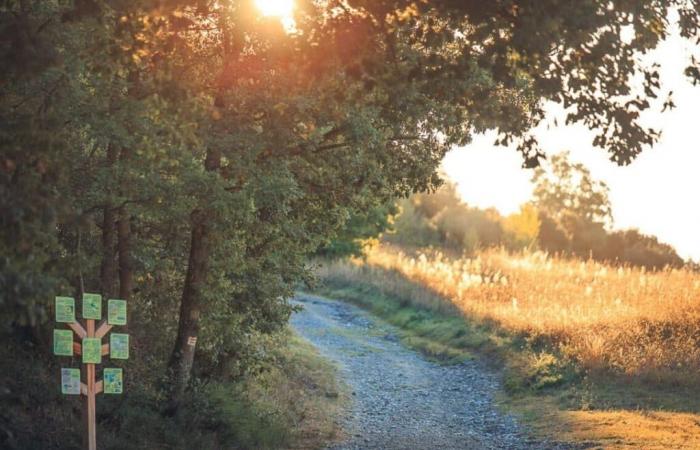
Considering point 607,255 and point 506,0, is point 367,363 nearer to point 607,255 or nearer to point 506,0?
point 506,0

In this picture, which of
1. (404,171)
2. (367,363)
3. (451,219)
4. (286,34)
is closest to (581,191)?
(451,219)

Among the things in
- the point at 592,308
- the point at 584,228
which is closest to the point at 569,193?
the point at 584,228

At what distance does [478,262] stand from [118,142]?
2626cm

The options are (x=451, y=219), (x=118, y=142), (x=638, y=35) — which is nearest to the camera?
(x=638, y=35)

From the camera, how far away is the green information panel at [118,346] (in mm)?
10367

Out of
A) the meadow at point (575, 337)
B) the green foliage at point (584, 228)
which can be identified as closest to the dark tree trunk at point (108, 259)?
the meadow at point (575, 337)

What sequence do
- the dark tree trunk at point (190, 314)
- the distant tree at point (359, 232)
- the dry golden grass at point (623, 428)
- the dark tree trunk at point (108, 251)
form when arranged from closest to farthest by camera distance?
1. the dark tree trunk at point (108, 251)
2. the dark tree trunk at point (190, 314)
3. the dry golden grass at point (623, 428)
4. the distant tree at point (359, 232)

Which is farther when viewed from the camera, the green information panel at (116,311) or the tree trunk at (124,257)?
the tree trunk at (124,257)

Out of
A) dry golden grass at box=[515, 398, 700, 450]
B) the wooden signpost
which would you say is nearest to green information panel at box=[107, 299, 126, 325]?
the wooden signpost

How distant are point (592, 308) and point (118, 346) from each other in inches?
599

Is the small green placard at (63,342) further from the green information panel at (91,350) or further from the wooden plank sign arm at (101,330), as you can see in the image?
the wooden plank sign arm at (101,330)

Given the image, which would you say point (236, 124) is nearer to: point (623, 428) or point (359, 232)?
point (623, 428)

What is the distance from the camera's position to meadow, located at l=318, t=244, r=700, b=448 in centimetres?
1584

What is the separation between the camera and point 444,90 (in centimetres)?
1006
